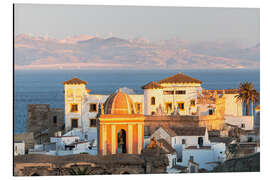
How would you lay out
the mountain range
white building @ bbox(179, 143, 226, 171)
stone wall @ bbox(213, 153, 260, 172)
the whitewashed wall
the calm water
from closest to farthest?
1. stone wall @ bbox(213, 153, 260, 172)
2. white building @ bbox(179, 143, 226, 171)
3. the whitewashed wall
4. the mountain range
5. the calm water

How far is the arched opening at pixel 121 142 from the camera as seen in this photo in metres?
29.5

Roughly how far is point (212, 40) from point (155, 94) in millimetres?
4013

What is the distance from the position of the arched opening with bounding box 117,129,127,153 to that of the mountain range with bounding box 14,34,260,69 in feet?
25.6

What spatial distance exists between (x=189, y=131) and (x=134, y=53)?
16600 mm

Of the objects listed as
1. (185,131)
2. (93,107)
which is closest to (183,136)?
(185,131)

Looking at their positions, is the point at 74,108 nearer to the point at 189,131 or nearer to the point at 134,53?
the point at 189,131

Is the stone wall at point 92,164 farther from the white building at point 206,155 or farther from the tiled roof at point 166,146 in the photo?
the tiled roof at point 166,146

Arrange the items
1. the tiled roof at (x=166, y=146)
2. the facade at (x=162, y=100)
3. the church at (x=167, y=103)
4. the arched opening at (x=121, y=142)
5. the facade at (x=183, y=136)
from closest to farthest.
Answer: the arched opening at (x=121, y=142) < the tiled roof at (x=166, y=146) < the facade at (x=183, y=136) < the church at (x=167, y=103) < the facade at (x=162, y=100)

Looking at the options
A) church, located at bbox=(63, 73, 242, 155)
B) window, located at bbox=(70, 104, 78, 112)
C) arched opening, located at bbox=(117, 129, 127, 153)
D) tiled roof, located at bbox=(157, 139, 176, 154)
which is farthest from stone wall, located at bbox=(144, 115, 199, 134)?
arched opening, located at bbox=(117, 129, 127, 153)

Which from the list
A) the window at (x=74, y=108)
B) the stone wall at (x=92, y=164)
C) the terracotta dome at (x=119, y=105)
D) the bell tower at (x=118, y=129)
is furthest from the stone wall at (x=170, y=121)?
the stone wall at (x=92, y=164)

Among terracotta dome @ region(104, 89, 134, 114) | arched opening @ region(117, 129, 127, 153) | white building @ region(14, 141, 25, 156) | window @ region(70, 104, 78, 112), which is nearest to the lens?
terracotta dome @ region(104, 89, 134, 114)

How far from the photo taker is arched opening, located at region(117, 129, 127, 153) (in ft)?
96.7

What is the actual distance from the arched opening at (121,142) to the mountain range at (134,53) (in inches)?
307

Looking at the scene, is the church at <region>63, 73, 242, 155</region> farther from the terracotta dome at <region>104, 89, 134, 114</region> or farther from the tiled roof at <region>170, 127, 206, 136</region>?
the terracotta dome at <region>104, 89, 134, 114</region>
